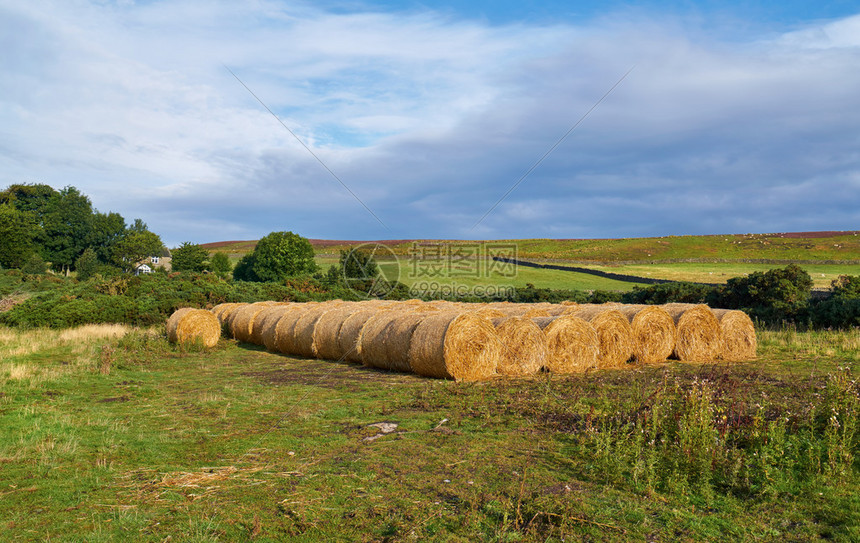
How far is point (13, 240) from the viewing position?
62.3 meters

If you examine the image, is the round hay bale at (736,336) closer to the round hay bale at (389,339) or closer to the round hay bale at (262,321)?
the round hay bale at (389,339)

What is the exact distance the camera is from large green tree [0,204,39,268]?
6119cm

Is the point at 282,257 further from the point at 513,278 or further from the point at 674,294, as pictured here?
the point at 674,294

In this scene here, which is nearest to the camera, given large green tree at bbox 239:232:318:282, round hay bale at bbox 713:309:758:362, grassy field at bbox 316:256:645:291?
round hay bale at bbox 713:309:758:362

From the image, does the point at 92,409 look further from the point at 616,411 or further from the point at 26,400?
the point at 616,411

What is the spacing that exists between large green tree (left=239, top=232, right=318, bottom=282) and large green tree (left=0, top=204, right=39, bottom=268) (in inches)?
1264

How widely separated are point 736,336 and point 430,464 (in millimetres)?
13327

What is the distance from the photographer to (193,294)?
2714 cm

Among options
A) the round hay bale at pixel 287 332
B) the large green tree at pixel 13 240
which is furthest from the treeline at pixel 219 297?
the large green tree at pixel 13 240

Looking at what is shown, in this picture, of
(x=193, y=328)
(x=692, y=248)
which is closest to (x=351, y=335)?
(x=193, y=328)

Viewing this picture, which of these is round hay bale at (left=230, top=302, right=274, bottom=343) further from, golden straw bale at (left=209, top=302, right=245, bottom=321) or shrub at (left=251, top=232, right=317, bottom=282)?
shrub at (left=251, top=232, right=317, bottom=282)

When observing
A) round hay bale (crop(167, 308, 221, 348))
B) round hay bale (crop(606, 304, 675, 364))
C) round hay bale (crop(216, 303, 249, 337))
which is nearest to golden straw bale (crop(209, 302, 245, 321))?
round hay bale (crop(216, 303, 249, 337))

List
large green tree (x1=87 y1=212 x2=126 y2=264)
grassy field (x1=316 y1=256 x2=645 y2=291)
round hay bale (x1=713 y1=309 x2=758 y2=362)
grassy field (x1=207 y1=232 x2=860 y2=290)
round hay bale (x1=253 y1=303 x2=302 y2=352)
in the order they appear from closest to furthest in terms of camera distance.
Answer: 1. round hay bale (x1=713 y1=309 x2=758 y2=362)
2. round hay bale (x1=253 y1=303 x2=302 y2=352)
3. grassy field (x1=316 y1=256 x2=645 y2=291)
4. grassy field (x1=207 y1=232 x2=860 y2=290)
5. large green tree (x1=87 y1=212 x2=126 y2=264)

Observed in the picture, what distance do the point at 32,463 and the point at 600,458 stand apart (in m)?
6.74
